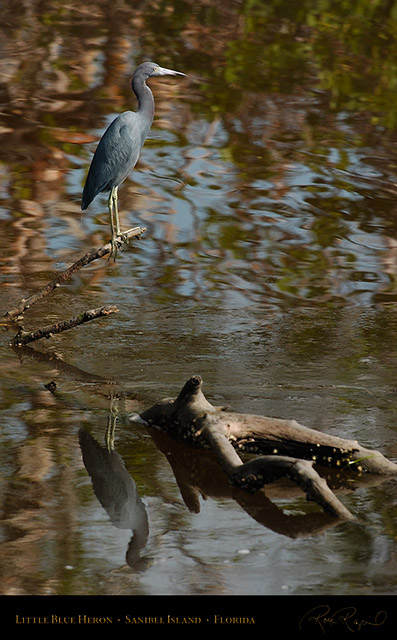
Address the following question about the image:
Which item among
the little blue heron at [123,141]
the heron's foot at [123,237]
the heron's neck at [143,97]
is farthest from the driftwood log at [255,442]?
the heron's neck at [143,97]

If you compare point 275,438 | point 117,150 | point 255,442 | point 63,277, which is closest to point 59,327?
point 63,277

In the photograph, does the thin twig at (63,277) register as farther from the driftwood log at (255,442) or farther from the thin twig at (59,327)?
the driftwood log at (255,442)

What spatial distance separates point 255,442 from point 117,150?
2764mm

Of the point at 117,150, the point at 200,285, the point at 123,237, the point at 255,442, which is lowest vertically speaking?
the point at 200,285

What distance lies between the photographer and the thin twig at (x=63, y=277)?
22.4 feet

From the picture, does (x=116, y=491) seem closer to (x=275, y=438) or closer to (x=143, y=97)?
(x=275, y=438)

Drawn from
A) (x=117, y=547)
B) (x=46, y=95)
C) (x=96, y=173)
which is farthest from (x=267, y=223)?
(x=117, y=547)

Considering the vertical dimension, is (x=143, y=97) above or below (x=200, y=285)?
above

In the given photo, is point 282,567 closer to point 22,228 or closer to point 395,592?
point 395,592

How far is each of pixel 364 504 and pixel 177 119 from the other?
853cm

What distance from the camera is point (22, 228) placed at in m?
9.80

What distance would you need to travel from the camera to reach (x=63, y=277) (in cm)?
708

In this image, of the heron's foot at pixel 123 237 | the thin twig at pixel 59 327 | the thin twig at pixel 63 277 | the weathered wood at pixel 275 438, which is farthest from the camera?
the heron's foot at pixel 123 237

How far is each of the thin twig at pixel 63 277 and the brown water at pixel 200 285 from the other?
16cm
